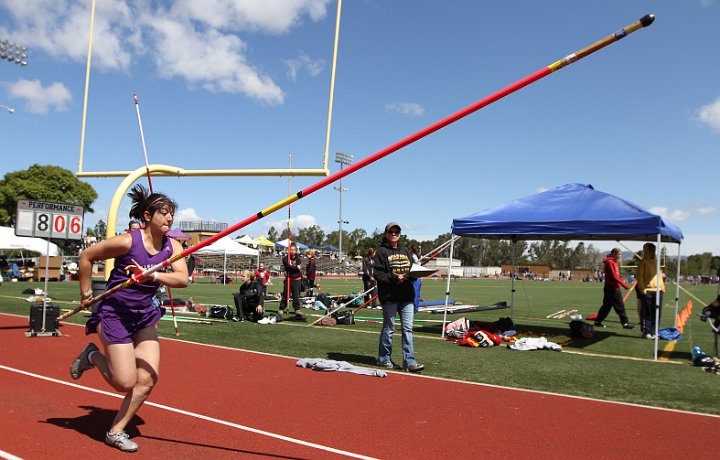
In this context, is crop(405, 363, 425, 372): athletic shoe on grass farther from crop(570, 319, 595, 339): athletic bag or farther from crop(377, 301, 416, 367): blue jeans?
crop(570, 319, 595, 339): athletic bag

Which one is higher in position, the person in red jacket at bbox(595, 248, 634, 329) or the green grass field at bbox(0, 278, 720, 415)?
the person in red jacket at bbox(595, 248, 634, 329)

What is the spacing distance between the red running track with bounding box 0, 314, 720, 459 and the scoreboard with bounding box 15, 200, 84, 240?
509 centimetres

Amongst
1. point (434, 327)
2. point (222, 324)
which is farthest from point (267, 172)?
point (434, 327)

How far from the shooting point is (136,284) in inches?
176

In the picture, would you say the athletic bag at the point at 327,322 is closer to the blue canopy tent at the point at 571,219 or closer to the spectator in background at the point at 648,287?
the blue canopy tent at the point at 571,219

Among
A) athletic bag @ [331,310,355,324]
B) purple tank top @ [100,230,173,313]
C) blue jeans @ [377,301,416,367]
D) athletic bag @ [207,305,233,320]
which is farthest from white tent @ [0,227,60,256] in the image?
purple tank top @ [100,230,173,313]

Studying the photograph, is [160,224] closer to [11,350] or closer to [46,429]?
[46,429]

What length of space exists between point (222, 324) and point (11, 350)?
16.1 ft

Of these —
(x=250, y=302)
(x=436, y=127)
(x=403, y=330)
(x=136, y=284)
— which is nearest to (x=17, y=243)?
(x=250, y=302)

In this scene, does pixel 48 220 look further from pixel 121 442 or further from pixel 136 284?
pixel 121 442

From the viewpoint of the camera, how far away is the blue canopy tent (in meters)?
10.1

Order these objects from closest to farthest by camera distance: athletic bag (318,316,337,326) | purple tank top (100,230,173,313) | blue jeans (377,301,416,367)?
purple tank top (100,230,173,313) → blue jeans (377,301,416,367) → athletic bag (318,316,337,326)

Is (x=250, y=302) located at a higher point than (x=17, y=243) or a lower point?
lower

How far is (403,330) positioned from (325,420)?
285 cm
